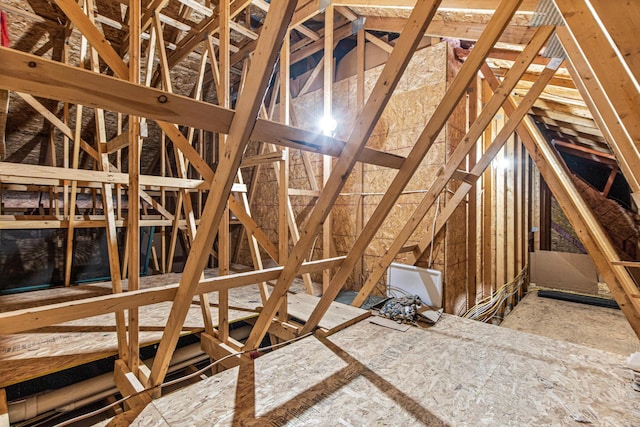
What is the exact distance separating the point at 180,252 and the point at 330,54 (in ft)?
14.0

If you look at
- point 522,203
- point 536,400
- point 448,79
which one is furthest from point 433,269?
point 522,203

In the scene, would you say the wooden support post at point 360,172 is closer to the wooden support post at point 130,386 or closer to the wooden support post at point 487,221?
the wooden support post at point 487,221

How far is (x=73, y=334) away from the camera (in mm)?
2510

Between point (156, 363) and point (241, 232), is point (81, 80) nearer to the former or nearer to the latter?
point (156, 363)

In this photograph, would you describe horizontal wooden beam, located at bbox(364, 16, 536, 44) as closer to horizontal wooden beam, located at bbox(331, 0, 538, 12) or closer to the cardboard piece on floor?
horizontal wooden beam, located at bbox(331, 0, 538, 12)

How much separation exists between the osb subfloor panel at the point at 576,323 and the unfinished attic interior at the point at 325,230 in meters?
0.04

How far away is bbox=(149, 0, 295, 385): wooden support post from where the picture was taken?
987 millimetres

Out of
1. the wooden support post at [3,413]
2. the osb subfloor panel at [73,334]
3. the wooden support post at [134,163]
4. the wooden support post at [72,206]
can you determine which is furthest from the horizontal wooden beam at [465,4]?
the wooden support post at [3,413]

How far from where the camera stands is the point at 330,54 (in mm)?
3434

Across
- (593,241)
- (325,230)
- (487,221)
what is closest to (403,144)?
(325,230)

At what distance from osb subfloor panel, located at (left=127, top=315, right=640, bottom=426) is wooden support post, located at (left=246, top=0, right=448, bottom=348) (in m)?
0.64

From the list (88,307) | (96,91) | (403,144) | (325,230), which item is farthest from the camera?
(325,230)

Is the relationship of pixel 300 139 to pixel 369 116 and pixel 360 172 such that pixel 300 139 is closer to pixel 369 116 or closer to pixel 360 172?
pixel 369 116

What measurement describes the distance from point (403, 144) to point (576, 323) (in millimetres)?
3167
